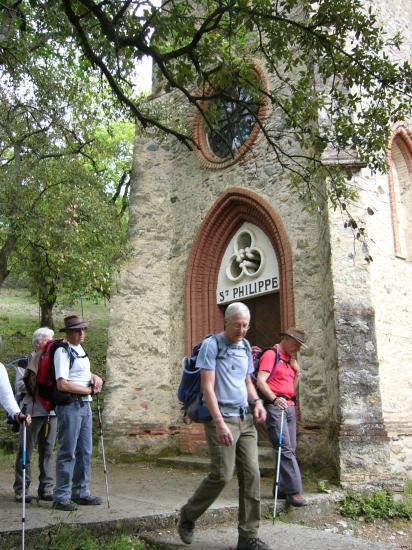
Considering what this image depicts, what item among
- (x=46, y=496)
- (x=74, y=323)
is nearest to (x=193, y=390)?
(x=74, y=323)

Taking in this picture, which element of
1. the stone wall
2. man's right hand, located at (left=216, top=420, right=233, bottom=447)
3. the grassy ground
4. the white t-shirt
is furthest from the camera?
the grassy ground

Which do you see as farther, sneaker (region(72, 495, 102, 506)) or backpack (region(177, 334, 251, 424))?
sneaker (region(72, 495, 102, 506))

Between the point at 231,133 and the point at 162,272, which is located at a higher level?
the point at 231,133

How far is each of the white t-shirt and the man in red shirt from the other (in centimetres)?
191

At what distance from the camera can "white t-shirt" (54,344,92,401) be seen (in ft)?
19.1

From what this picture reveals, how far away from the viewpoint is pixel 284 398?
21.8 ft

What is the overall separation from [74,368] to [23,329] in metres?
17.8

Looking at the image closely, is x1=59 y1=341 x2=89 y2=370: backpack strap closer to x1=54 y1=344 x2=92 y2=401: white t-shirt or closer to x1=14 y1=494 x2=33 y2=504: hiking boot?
x1=54 y1=344 x2=92 y2=401: white t-shirt

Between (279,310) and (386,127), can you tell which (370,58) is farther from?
(279,310)

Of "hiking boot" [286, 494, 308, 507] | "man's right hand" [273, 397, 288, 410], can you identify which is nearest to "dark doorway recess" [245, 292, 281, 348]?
"man's right hand" [273, 397, 288, 410]

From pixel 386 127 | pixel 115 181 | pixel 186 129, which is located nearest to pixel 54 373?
pixel 386 127

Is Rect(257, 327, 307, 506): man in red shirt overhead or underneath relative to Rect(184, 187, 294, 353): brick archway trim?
underneath

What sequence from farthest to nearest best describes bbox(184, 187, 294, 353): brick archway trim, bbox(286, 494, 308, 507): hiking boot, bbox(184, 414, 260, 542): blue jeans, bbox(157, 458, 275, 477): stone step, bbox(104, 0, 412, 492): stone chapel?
bbox(184, 187, 294, 353): brick archway trim, bbox(157, 458, 275, 477): stone step, bbox(104, 0, 412, 492): stone chapel, bbox(286, 494, 308, 507): hiking boot, bbox(184, 414, 260, 542): blue jeans

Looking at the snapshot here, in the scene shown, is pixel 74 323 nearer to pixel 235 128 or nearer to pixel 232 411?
pixel 232 411
